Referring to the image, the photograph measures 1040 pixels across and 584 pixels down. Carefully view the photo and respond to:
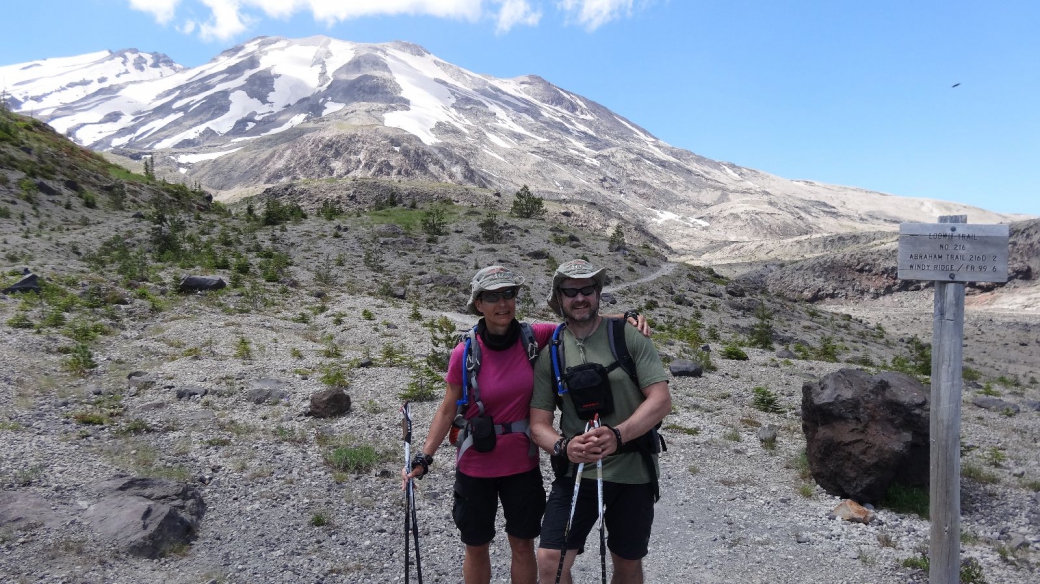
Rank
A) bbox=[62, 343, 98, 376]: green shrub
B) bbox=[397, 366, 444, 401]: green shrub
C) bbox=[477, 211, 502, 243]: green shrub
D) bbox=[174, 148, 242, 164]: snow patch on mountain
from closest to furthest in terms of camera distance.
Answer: bbox=[62, 343, 98, 376]: green shrub → bbox=[397, 366, 444, 401]: green shrub → bbox=[477, 211, 502, 243]: green shrub → bbox=[174, 148, 242, 164]: snow patch on mountain

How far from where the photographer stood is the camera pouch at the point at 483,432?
3264 mm

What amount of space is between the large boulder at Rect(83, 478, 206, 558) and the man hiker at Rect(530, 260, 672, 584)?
11.8 feet

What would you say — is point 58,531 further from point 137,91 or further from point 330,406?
point 137,91

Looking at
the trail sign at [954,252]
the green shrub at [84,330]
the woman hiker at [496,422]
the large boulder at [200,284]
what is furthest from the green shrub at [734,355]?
the green shrub at [84,330]

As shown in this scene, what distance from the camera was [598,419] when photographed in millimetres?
3162

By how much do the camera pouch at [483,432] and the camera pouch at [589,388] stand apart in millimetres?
500

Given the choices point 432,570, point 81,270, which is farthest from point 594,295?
point 81,270

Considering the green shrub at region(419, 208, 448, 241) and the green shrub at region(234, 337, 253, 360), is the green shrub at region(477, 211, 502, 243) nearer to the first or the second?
the green shrub at region(419, 208, 448, 241)

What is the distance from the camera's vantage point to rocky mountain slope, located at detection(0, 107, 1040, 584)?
201 inches

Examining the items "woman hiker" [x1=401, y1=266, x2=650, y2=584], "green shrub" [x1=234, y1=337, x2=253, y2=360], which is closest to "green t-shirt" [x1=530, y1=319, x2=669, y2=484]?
"woman hiker" [x1=401, y1=266, x2=650, y2=584]

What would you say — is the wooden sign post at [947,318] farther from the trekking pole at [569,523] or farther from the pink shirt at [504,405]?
the pink shirt at [504,405]

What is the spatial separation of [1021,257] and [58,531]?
5079 cm

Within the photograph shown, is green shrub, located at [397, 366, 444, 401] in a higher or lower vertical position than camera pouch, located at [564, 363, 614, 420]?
lower

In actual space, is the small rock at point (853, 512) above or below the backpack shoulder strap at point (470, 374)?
below
